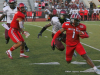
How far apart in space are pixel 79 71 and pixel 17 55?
2828mm

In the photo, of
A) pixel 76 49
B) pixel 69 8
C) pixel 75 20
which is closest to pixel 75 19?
pixel 75 20

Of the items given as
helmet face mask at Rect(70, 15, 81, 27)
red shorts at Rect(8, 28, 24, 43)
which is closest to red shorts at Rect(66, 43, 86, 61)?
helmet face mask at Rect(70, 15, 81, 27)

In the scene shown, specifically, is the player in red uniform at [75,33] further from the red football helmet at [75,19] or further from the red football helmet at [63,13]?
the red football helmet at [63,13]

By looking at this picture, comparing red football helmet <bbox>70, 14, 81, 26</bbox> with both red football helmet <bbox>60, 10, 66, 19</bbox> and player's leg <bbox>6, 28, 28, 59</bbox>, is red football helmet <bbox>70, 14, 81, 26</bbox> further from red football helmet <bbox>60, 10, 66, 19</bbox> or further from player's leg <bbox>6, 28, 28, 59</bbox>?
player's leg <bbox>6, 28, 28, 59</bbox>

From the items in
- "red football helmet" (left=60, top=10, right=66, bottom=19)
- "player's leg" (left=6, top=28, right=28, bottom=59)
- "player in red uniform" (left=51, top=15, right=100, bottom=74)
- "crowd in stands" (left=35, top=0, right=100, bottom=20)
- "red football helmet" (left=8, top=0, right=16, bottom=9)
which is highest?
"red football helmet" (left=8, top=0, right=16, bottom=9)

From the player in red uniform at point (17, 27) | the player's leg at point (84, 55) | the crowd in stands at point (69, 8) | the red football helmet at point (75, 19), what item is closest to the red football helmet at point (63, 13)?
the player in red uniform at point (17, 27)

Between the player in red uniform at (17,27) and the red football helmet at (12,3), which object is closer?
the player in red uniform at (17,27)

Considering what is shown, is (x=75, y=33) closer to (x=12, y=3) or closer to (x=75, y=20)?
(x=75, y=20)

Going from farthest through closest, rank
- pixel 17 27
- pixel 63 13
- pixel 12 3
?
1. pixel 12 3
2. pixel 17 27
3. pixel 63 13

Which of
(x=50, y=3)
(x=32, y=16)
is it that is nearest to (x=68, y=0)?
(x=50, y=3)

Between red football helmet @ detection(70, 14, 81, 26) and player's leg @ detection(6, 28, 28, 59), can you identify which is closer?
red football helmet @ detection(70, 14, 81, 26)

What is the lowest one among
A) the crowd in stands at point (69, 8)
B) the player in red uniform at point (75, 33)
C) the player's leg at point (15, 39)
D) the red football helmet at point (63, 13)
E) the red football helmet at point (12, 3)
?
the crowd in stands at point (69, 8)

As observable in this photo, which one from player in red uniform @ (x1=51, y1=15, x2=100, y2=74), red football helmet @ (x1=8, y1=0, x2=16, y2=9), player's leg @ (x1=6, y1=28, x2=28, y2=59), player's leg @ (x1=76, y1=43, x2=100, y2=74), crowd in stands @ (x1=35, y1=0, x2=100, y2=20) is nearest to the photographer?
player's leg @ (x1=76, y1=43, x2=100, y2=74)

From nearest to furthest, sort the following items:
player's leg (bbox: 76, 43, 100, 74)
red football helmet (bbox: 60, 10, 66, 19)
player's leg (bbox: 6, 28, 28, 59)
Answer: player's leg (bbox: 76, 43, 100, 74)
red football helmet (bbox: 60, 10, 66, 19)
player's leg (bbox: 6, 28, 28, 59)
